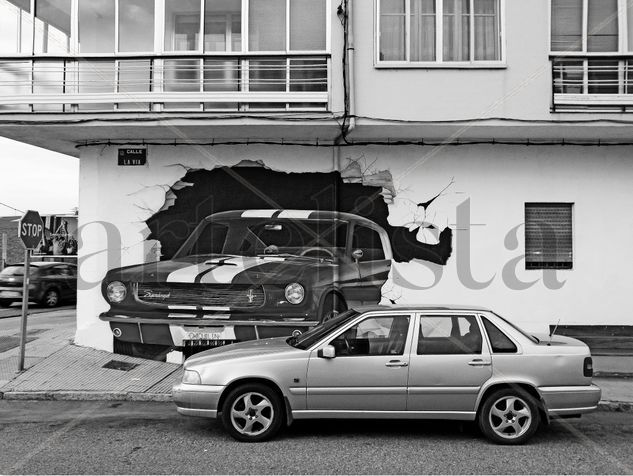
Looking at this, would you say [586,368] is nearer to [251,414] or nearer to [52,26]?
[251,414]

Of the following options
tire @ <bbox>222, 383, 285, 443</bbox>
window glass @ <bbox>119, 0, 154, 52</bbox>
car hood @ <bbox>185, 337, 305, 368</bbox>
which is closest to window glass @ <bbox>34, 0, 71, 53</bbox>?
window glass @ <bbox>119, 0, 154, 52</bbox>

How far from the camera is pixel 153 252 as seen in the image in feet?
35.8

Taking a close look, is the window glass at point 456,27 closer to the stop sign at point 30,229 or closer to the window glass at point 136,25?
the window glass at point 136,25

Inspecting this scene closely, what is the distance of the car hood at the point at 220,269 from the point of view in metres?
10.6

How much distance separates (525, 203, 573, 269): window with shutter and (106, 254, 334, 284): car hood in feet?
11.1

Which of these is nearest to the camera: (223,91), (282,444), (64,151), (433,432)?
(282,444)

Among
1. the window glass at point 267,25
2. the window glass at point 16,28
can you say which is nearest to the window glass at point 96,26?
the window glass at point 16,28

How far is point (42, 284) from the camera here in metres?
20.0

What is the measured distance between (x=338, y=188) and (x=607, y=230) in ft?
14.7

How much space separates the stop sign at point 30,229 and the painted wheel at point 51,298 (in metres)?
11.1

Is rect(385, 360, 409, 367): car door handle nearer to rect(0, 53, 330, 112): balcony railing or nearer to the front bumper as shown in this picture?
the front bumper

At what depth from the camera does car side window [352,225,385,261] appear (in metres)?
10.8

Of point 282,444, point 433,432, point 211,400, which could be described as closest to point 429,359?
point 433,432

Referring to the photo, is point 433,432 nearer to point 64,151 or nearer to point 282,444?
point 282,444
